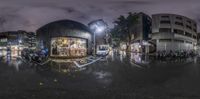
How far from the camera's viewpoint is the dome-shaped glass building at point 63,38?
42.8 meters

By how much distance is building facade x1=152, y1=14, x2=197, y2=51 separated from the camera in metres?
60.7

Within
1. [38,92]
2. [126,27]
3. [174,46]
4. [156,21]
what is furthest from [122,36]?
[38,92]

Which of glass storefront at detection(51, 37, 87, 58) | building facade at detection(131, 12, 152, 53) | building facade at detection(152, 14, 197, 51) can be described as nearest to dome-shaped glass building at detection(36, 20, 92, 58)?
glass storefront at detection(51, 37, 87, 58)

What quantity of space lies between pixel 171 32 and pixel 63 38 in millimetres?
32150

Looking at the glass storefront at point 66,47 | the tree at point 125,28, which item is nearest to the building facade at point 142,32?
the tree at point 125,28

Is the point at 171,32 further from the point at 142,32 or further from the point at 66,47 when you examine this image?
the point at 66,47

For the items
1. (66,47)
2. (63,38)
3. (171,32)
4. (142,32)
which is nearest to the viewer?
(66,47)

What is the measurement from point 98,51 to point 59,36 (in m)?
15.0

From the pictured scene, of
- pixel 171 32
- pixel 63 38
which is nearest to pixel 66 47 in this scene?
pixel 63 38

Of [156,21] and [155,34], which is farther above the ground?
[156,21]

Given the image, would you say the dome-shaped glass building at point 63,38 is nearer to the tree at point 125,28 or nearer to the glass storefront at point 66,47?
the glass storefront at point 66,47

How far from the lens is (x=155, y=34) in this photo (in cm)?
6166

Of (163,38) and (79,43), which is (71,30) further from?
(163,38)

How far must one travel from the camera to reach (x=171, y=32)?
2420 inches
